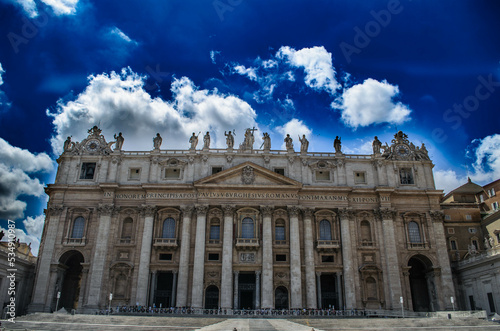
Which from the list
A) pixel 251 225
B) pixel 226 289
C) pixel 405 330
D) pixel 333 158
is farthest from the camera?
pixel 333 158

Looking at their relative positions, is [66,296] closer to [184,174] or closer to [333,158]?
[184,174]

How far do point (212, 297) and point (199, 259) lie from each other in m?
4.77

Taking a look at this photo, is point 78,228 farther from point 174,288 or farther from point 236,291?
point 236,291

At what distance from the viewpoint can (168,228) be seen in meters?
52.9

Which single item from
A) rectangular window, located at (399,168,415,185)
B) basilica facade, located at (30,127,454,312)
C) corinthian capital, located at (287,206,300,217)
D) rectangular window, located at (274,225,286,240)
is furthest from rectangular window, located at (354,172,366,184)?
rectangular window, located at (274,225,286,240)

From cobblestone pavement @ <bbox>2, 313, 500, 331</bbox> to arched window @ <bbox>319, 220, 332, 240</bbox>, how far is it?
17.5m

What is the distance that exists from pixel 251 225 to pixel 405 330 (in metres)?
24.7

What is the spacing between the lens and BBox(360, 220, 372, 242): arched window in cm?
5288

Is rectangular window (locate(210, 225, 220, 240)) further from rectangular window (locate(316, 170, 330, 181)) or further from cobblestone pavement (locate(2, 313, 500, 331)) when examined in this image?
cobblestone pavement (locate(2, 313, 500, 331))

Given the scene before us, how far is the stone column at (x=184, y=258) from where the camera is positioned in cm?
4834

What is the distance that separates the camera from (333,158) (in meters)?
56.2

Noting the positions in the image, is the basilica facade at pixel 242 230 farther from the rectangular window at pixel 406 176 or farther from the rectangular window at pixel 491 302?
the rectangular window at pixel 491 302

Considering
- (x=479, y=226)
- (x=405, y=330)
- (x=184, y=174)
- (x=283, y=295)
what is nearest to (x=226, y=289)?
(x=283, y=295)

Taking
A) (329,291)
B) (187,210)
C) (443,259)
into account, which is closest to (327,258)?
(329,291)
